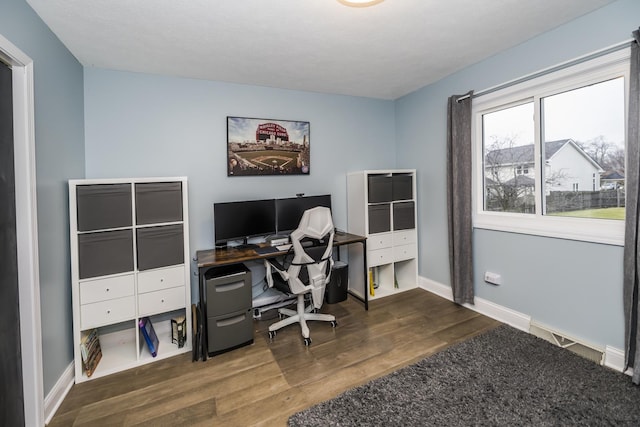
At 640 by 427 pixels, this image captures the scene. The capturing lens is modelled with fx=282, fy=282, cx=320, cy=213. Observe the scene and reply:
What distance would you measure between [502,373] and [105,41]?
3766 mm

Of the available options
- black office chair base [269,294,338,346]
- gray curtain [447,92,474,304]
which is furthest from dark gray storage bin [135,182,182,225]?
gray curtain [447,92,474,304]

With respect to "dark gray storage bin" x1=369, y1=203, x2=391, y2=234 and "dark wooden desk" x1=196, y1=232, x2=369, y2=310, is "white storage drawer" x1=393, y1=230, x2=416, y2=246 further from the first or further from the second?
"dark wooden desk" x1=196, y1=232, x2=369, y2=310

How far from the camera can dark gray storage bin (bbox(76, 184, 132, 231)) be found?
205 cm

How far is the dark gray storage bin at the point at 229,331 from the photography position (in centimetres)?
228

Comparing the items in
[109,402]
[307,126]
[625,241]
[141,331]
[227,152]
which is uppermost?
[307,126]

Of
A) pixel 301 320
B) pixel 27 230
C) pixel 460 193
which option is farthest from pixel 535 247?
pixel 27 230

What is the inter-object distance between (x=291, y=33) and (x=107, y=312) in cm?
252

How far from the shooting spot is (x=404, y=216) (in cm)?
350

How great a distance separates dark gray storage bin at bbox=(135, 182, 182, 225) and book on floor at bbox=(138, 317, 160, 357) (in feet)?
2.88

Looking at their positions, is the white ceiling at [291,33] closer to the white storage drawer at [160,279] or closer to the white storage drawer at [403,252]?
the white storage drawer at [160,279]

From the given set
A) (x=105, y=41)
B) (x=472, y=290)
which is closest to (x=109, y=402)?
(x=105, y=41)

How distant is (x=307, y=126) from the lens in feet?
11.0

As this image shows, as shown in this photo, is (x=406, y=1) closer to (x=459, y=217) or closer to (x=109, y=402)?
(x=459, y=217)

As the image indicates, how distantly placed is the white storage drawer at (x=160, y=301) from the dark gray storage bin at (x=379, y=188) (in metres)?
2.16
